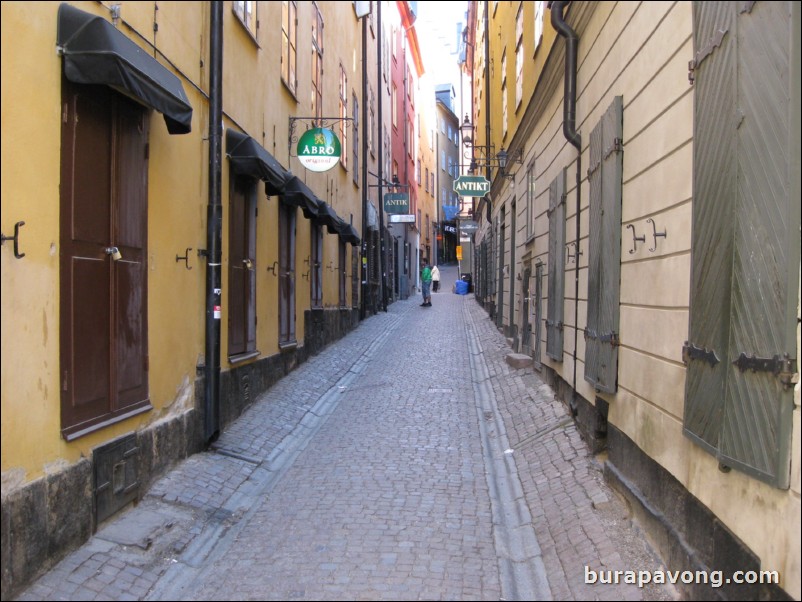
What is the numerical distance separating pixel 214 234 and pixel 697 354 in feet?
15.0

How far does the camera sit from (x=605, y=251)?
5.67 meters

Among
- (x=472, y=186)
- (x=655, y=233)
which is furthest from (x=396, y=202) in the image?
(x=655, y=233)

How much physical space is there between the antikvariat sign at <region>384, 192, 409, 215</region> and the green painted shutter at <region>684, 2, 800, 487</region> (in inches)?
757

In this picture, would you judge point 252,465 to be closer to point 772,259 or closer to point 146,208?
point 146,208

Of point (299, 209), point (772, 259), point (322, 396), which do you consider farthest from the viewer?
point (299, 209)

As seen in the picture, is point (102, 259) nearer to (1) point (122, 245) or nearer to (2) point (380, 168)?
(1) point (122, 245)

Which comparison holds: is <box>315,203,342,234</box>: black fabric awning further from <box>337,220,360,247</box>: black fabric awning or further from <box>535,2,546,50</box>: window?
<box>535,2,546,50</box>: window

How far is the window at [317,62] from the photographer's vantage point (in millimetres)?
12609

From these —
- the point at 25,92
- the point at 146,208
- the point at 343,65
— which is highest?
the point at 343,65

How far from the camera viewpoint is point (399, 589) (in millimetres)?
4066

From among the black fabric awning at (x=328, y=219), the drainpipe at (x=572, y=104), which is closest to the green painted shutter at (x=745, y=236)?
the drainpipe at (x=572, y=104)

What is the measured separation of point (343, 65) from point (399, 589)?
1429 centimetres

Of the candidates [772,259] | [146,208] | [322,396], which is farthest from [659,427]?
[322,396]

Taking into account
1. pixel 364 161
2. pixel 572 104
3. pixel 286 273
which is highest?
pixel 364 161
